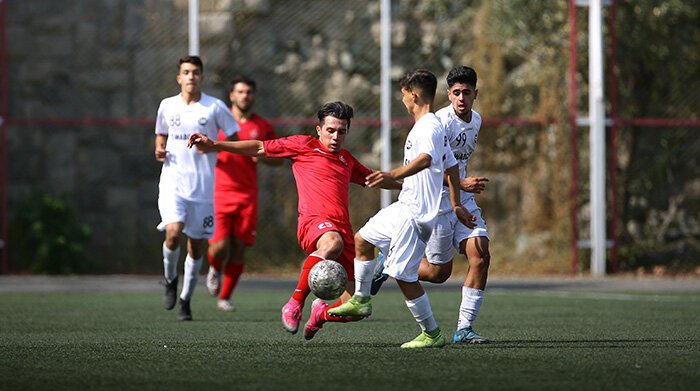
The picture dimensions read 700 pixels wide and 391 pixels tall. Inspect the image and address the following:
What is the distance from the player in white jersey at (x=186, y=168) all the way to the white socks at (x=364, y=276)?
310cm

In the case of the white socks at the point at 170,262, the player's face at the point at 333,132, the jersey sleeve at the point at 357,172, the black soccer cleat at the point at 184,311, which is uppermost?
the player's face at the point at 333,132

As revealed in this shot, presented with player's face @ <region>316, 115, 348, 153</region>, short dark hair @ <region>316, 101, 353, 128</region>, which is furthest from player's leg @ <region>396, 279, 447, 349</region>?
short dark hair @ <region>316, 101, 353, 128</region>

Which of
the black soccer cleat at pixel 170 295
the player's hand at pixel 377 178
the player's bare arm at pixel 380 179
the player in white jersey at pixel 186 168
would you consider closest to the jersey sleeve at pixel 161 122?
the player in white jersey at pixel 186 168

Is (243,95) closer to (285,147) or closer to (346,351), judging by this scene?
(285,147)

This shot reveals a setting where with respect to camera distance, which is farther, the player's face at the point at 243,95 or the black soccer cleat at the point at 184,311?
the player's face at the point at 243,95

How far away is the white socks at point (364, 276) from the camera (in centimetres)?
834

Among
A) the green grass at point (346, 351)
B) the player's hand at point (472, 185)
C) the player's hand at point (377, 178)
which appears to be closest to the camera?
the green grass at point (346, 351)

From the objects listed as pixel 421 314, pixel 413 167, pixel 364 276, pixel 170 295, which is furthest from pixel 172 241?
pixel 413 167

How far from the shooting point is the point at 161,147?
11.3 metres

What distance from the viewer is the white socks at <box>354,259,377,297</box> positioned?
8.34 m

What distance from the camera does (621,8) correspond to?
18.1m

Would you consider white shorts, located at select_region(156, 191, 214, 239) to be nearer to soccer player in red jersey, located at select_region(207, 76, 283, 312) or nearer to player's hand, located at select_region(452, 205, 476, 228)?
soccer player in red jersey, located at select_region(207, 76, 283, 312)

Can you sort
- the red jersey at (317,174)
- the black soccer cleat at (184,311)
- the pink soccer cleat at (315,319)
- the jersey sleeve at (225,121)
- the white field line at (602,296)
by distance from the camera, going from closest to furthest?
the pink soccer cleat at (315,319)
the red jersey at (317,174)
the black soccer cleat at (184,311)
the jersey sleeve at (225,121)
the white field line at (602,296)

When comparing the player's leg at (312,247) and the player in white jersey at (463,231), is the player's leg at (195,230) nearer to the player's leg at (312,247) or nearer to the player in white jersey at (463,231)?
the player in white jersey at (463,231)
